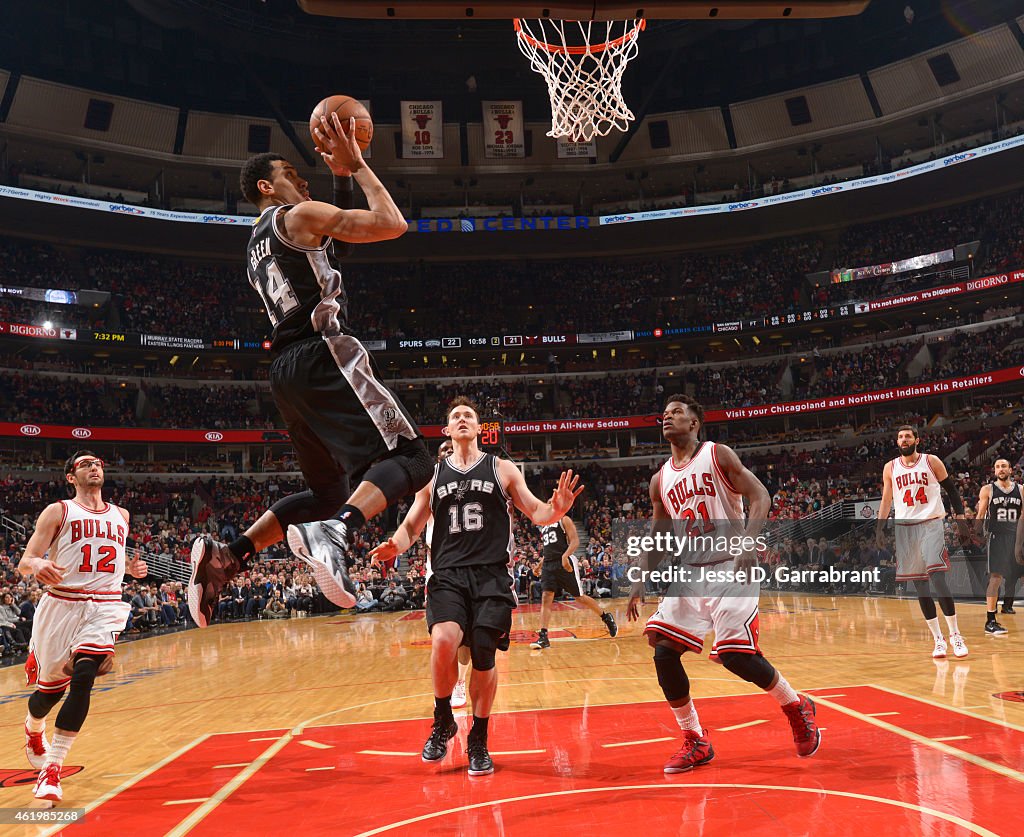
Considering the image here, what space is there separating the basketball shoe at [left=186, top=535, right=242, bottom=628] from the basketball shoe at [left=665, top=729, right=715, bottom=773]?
9.93 ft

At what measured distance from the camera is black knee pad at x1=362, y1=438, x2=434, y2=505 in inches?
132

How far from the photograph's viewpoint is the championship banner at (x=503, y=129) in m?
34.9

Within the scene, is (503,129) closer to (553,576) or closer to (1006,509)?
(553,576)

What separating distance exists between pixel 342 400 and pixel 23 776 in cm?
462

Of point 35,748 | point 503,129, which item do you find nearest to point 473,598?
point 35,748

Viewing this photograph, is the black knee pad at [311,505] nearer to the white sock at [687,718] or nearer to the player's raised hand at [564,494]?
the player's raised hand at [564,494]

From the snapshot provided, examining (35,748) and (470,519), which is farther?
(35,748)

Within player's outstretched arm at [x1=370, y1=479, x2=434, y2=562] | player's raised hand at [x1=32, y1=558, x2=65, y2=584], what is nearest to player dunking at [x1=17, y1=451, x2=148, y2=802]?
player's raised hand at [x1=32, y1=558, x2=65, y2=584]

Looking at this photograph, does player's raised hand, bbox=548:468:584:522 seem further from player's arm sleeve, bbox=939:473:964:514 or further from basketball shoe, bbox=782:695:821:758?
player's arm sleeve, bbox=939:473:964:514

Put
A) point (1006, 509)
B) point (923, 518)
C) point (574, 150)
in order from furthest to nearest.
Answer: point (574, 150) → point (1006, 509) → point (923, 518)

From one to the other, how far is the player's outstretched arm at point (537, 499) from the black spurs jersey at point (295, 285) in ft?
5.20

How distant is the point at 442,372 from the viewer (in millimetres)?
37625

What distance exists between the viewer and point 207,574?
3.48m

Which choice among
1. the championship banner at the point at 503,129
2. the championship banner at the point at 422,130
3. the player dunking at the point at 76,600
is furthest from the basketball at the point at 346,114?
the championship banner at the point at 503,129
